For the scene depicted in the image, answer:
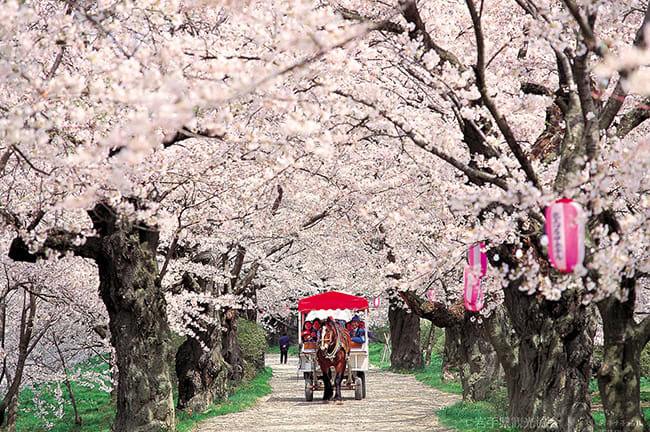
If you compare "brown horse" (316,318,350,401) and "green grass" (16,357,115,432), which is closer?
"green grass" (16,357,115,432)

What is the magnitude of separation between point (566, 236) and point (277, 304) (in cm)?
3470

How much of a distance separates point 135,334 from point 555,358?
6.29 m

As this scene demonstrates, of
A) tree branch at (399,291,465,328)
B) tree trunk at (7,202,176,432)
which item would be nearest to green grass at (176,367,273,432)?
tree trunk at (7,202,176,432)

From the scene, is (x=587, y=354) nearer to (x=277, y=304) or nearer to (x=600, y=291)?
(x=600, y=291)

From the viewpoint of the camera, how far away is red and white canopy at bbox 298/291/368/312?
2106 centimetres

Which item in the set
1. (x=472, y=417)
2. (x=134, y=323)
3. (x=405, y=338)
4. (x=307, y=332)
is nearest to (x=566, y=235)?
(x=134, y=323)

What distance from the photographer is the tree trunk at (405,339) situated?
102 ft

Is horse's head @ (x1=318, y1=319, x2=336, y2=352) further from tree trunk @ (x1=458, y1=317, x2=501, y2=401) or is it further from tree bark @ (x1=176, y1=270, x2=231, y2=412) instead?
tree trunk @ (x1=458, y1=317, x2=501, y2=401)

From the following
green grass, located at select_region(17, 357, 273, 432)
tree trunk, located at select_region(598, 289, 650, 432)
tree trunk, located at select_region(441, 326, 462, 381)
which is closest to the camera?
tree trunk, located at select_region(598, 289, 650, 432)

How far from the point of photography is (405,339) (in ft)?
105

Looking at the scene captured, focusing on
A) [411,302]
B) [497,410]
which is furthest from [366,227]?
[497,410]

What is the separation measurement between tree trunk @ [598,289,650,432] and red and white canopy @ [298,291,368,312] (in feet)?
44.4

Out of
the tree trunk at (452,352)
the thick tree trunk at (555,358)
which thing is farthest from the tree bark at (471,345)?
the tree trunk at (452,352)

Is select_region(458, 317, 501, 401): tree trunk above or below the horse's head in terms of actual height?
below
